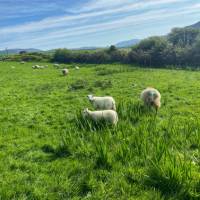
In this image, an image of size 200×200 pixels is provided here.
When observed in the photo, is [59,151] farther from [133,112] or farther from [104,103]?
[104,103]

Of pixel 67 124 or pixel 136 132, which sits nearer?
pixel 136 132

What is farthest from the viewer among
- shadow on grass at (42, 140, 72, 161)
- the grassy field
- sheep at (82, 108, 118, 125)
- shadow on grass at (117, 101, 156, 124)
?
shadow on grass at (117, 101, 156, 124)

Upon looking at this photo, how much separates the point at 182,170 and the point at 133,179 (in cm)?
114

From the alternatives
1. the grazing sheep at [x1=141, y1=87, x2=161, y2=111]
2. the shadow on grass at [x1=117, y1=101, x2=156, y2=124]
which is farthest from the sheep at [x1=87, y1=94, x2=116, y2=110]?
the grazing sheep at [x1=141, y1=87, x2=161, y2=111]

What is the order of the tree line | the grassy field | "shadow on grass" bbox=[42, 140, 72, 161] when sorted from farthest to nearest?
the tree line
"shadow on grass" bbox=[42, 140, 72, 161]
the grassy field

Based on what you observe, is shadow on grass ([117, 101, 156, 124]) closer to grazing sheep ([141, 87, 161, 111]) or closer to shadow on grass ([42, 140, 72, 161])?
grazing sheep ([141, 87, 161, 111])

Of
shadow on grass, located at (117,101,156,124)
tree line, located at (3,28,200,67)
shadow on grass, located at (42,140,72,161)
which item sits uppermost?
tree line, located at (3,28,200,67)

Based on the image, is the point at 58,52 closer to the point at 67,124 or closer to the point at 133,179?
the point at 67,124

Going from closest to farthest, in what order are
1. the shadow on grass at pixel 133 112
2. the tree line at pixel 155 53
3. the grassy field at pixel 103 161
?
1. the grassy field at pixel 103 161
2. the shadow on grass at pixel 133 112
3. the tree line at pixel 155 53

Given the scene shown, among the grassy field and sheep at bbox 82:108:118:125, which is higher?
sheep at bbox 82:108:118:125

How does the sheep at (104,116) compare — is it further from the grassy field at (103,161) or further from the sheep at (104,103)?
the sheep at (104,103)

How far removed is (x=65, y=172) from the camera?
764cm

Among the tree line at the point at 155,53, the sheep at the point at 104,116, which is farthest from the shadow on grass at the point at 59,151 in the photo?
the tree line at the point at 155,53

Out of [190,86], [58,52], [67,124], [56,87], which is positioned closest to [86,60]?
[58,52]
